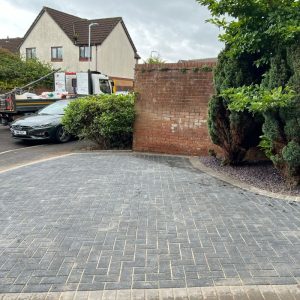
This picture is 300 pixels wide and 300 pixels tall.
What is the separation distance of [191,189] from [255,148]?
246 centimetres

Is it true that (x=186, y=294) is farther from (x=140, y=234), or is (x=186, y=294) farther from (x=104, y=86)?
(x=104, y=86)

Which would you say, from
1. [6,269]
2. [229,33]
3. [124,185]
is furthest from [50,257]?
[229,33]

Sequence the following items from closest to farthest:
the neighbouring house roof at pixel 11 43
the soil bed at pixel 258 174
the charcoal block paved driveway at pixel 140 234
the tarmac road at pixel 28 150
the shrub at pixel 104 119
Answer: the charcoal block paved driveway at pixel 140 234, the soil bed at pixel 258 174, the tarmac road at pixel 28 150, the shrub at pixel 104 119, the neighbouring house roof at pixel 11 43

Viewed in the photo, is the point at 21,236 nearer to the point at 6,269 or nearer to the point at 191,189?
the point at 6,269

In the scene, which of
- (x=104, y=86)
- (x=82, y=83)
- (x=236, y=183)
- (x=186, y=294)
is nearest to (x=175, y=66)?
(x=236, y=183)

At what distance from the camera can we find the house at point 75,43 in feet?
107

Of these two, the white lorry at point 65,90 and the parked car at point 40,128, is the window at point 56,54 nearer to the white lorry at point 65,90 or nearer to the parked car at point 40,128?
the white lorry at point 65,90

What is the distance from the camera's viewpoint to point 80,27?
3422cm

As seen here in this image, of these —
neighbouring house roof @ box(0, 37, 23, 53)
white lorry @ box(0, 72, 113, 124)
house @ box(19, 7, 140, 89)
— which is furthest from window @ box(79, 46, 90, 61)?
white lorry @ box(0, 72, 113, 124)

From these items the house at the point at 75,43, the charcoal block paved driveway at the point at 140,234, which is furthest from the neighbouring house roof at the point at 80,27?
the charcoal block paved driveway at the point at 140,234

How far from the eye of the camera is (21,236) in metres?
3.83

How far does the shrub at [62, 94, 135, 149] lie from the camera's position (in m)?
9.00

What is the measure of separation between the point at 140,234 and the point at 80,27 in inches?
1330

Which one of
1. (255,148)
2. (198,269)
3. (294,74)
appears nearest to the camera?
(198,269)
